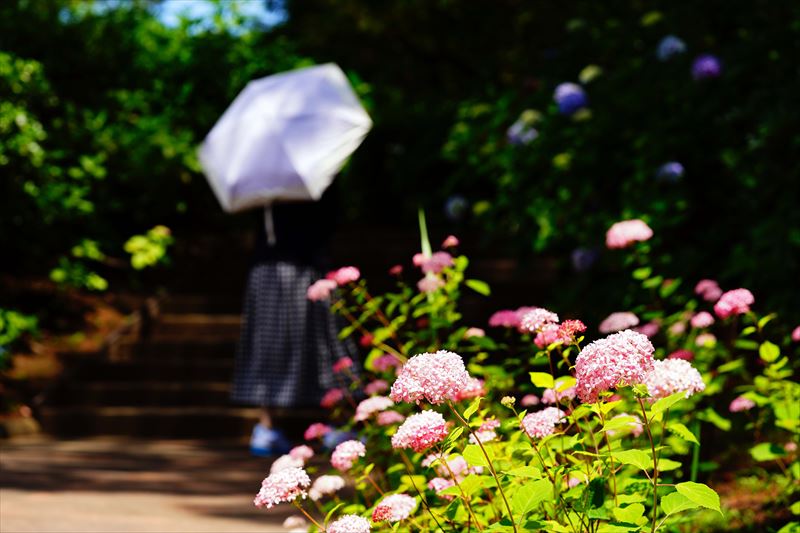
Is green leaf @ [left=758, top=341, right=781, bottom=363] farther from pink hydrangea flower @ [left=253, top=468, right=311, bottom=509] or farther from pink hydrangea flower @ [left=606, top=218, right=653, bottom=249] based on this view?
pink hydrangea flower @ [left=253, top=468, right=311, bottom=509]

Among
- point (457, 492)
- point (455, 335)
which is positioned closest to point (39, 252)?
point (455, 335)

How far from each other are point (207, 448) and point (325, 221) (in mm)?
1621

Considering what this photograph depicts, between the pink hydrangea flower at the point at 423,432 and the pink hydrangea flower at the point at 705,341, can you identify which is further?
the pink hydrangea flower at the point at 705,341

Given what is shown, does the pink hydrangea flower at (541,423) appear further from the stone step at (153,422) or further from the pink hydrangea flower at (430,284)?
the stone step at (153,422)

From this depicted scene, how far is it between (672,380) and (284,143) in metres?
4.06

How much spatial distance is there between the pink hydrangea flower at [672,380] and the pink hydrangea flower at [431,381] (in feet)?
1.87

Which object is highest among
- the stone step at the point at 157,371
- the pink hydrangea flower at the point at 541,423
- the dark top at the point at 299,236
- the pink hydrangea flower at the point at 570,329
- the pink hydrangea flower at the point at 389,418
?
the dark top at the point at 299,236

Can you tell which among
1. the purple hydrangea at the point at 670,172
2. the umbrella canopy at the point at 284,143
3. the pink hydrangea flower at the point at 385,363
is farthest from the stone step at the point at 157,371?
the pink hydrangea flower at the point at 385,363

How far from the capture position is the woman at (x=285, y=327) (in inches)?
250

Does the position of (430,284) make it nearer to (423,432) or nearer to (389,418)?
(389,418)

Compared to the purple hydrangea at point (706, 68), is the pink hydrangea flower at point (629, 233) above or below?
below

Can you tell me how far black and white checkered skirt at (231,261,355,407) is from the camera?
6.36 metres

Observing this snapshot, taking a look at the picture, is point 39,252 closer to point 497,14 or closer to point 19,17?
point 19,17

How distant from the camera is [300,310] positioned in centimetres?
640
